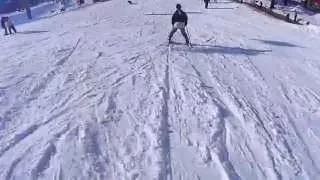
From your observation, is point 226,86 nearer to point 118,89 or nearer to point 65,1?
point 118,89

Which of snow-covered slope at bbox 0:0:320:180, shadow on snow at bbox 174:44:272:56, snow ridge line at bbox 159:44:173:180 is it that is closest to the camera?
snow ridge line at bbox 159:44:173:180

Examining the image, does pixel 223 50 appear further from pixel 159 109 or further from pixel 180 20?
pixel 159 109

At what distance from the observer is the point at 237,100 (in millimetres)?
10812

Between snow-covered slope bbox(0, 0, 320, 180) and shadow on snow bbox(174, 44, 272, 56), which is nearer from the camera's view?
snow-covered slope bbox(0, 0, 320, 180)

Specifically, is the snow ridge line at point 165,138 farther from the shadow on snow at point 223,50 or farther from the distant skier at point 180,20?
the distant skier at point 180,20

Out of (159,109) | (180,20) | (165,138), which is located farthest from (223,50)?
(165,138)

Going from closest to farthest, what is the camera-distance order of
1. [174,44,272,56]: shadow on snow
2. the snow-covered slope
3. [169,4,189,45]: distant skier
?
the snow-covered slope
[174,44,272,56]: shadow on snow
[169,4,189,45]: distant skier

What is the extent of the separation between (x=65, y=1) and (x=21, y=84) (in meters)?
49.9

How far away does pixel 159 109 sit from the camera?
998 centimetres

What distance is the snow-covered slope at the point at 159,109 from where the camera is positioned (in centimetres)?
759

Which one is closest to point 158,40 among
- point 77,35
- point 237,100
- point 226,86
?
point 77,35

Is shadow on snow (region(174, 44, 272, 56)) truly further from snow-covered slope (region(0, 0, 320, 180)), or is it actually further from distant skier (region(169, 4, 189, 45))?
distant skier (region(169, 4, 189, 45))

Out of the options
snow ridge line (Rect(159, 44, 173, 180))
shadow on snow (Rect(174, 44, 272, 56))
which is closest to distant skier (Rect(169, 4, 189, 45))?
shadow on snow (Rect(174, 44, 272, 56))

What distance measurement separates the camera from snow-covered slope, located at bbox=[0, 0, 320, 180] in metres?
7.59
